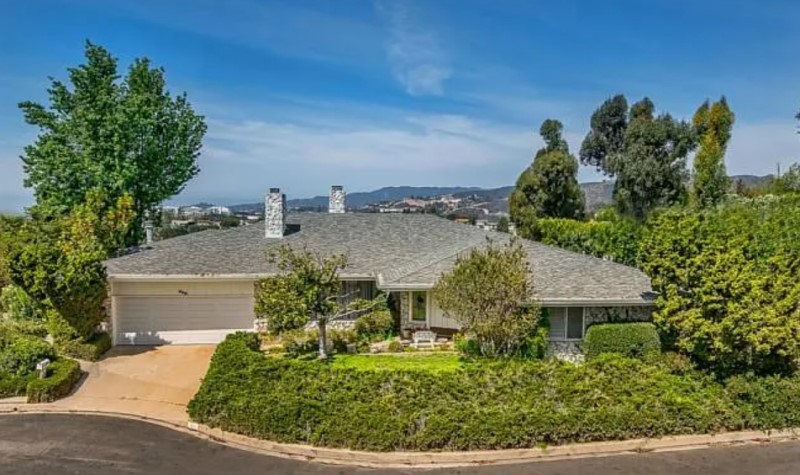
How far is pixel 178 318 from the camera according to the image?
20.8m

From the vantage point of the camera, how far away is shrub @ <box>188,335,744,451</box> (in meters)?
11.9

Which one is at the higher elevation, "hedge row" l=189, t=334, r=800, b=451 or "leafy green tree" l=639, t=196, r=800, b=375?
"leafy green tree" l=639, t=196, r=800, b=375

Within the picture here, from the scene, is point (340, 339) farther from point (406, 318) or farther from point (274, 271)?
point (274, 271)

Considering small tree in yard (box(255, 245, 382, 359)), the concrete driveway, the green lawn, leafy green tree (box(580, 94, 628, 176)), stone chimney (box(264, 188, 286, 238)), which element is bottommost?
the concrete driveway

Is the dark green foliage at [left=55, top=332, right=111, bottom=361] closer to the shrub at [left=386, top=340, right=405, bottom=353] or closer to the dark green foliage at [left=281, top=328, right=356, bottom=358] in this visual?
the dark green foliage at [left=281, top=328, right=356, bottom=358]

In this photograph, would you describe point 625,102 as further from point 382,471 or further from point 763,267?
point 382,471

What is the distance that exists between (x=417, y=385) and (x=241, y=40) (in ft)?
57.1

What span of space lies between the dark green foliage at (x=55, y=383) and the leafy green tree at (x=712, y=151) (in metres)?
33.2

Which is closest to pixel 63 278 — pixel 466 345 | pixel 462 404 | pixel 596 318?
pixel 466 345

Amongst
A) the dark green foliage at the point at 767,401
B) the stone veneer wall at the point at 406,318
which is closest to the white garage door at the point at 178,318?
the stone veneer wall at the point at 406,318

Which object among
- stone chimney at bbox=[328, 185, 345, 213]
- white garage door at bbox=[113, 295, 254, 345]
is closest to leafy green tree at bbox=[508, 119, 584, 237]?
stone chimney at bbox=[328, 185, 345, 213]

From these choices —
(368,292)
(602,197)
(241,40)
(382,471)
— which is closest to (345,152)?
(241,40)

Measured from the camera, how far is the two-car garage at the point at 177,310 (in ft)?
67.1

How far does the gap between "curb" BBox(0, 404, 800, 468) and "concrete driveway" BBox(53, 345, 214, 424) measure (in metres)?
1.59
